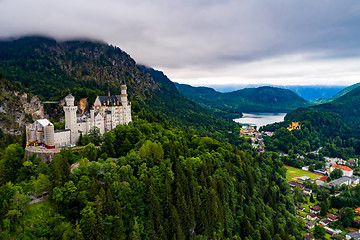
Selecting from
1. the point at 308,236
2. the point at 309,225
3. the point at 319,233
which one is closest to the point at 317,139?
the point at 309,225

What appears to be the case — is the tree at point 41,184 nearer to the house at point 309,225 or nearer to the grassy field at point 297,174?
the house at point 309,225

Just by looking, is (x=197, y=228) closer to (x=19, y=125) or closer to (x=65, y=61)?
(x=19, y=125)

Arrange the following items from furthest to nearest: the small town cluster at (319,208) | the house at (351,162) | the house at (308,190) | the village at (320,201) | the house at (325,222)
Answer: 1. the house at (351,162)
2. the house at (308,190)
3. the house at (325,222)
4. the village at (320,201)
5. the small town cluster at (319,208)

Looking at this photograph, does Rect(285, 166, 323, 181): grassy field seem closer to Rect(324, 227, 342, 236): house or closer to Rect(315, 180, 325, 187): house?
Rect(315, 180, 325, 187): house

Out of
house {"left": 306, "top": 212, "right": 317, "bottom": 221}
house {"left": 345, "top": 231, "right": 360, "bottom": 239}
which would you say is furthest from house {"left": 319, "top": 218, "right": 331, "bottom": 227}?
house {"left": 345, "top": 231, "right": 360, "bottom": 239}

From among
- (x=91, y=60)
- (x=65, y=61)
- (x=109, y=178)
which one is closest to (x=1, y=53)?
(x=65, y=61)

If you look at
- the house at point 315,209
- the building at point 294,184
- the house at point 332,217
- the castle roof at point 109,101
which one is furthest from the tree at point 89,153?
the building at point 294,184
